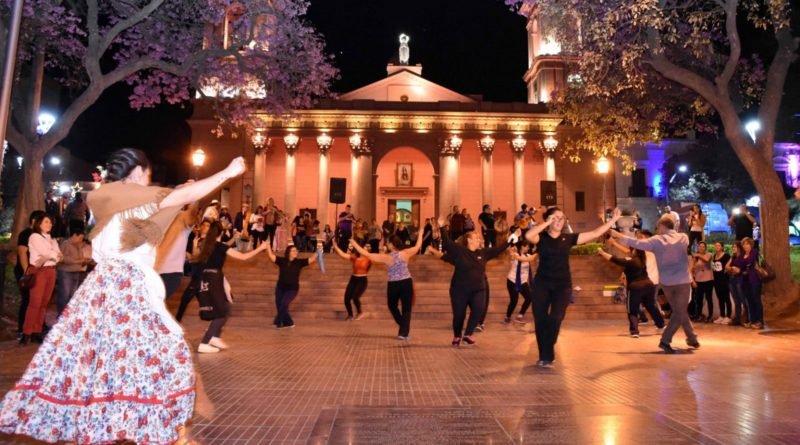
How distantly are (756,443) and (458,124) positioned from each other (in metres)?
35.2

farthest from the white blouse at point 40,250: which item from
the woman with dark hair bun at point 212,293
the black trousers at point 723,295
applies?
the black trousers at point 723,295

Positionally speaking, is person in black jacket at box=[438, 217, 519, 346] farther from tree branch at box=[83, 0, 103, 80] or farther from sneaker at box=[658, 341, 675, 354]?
tree branch at box=[83, 0, 103, 80]

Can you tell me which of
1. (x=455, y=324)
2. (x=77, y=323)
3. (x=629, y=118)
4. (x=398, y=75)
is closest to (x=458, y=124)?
(x=398, y=75)

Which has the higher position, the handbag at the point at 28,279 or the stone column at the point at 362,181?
the stone column at the point at 362,181

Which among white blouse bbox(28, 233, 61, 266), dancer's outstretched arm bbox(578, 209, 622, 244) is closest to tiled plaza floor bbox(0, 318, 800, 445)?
white blouse bbox(28, 233, 61, 266)

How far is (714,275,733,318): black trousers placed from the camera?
467 inches

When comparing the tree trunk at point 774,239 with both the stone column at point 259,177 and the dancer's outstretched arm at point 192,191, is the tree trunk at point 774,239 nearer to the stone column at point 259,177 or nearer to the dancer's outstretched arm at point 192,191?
the dancer's outstretched arm at point 192,191

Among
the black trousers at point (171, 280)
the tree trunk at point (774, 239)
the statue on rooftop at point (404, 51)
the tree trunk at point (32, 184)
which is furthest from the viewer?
the statue on rooftop at point (404, 51)

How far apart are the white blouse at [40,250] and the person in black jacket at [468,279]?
631 centimetres

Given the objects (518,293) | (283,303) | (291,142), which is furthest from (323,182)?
(518,293)

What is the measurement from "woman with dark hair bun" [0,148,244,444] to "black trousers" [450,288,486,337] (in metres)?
5.41

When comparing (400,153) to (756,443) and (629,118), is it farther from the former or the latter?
(756,443)

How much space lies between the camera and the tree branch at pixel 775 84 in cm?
1223

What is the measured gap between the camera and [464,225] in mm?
19734
